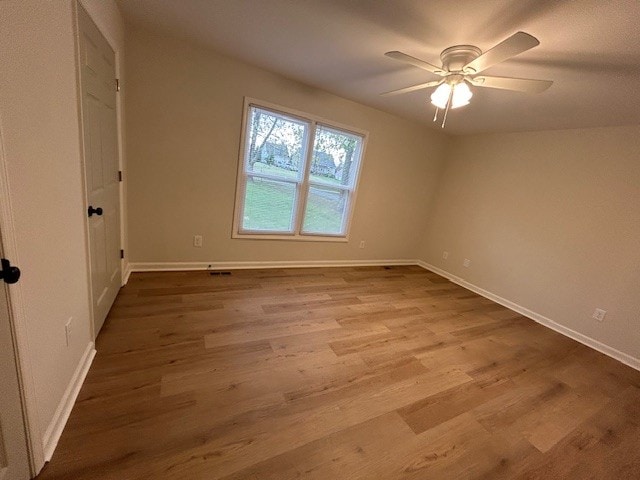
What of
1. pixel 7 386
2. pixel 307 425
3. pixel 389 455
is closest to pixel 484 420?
pixel 389 455

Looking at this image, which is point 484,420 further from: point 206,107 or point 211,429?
point 206,107

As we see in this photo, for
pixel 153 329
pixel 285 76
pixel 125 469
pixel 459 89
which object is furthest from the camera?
pixel 285 76

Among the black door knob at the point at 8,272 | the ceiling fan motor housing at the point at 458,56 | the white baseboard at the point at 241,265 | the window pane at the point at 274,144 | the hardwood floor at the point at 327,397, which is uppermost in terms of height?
the ceiling fan motor housing at the point at 458,56

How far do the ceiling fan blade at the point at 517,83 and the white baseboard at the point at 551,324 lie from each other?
276cm

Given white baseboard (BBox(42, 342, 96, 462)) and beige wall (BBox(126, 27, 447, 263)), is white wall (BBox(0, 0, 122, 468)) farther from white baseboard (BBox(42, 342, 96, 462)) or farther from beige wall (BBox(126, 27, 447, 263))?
beige wall (BBox(126, 27, 447, 263))

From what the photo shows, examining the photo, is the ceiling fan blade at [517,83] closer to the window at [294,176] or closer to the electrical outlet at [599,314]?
the window at [294,176]

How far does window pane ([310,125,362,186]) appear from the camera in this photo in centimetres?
340

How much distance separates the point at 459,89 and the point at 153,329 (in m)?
2.87

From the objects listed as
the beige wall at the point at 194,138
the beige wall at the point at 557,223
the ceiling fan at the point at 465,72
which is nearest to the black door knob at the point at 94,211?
the beige wall at the point at 194,138

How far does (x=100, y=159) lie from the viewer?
1759 millimetres

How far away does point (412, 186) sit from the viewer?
4.27m

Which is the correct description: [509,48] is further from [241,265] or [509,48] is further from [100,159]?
[241,265]

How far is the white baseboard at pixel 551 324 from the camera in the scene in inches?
101

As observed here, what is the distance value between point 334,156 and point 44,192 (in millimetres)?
2989
